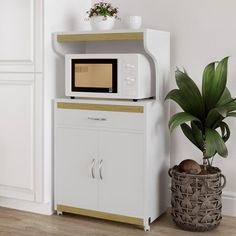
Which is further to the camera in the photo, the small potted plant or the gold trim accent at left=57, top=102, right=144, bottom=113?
the small potted plant

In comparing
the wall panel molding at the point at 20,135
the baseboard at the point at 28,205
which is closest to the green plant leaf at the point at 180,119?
the wall panel molding at the point at 20,135

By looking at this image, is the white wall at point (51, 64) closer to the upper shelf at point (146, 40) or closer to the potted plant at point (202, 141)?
the upper shelf at point (146, 40)

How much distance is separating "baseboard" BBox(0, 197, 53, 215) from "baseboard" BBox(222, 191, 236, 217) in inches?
49.3

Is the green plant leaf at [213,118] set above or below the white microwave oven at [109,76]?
below

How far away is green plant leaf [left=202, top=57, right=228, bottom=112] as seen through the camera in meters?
3.00

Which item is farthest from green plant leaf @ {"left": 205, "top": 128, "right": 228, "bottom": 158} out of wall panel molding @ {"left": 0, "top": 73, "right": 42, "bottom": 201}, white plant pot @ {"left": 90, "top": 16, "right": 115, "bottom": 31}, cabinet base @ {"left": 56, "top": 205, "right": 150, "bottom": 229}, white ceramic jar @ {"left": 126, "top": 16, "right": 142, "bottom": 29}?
wall panel molding @ {"left": 0, "top": 73, "right": 42, "bottom": 201}

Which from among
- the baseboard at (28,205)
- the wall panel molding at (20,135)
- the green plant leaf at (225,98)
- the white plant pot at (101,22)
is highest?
the white plant pot at (101,22)

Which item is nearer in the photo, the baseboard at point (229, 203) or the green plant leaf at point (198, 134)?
the green plant leaf at point (198, 134)

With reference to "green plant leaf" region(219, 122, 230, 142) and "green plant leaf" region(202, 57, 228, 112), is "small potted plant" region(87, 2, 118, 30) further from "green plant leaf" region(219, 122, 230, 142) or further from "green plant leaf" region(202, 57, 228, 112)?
"green plant leaf" region(219, 122, 230, 142)

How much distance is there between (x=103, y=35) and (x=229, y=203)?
1.49m

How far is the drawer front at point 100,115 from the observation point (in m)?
3.04

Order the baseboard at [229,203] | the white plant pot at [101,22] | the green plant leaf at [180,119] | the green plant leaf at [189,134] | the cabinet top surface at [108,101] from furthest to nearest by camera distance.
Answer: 1. the baseboard at [229,203]
2. the white plant pot at [101,22]
3. the green plant leaf at [189,134]
4. the cabinet top surface at [108,101]
5. the green plant leaf at [180,119]

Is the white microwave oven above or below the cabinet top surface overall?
above

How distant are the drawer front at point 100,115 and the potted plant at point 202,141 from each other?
0.24 m
